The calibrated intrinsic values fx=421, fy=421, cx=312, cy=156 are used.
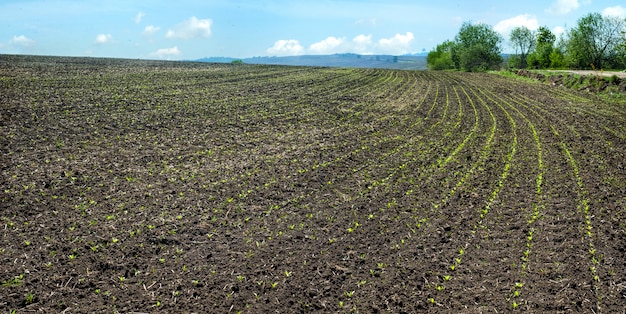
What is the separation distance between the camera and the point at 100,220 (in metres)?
9.42

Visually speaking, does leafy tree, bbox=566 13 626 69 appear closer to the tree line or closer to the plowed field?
the tree line

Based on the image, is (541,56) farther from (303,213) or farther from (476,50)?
(303,213)

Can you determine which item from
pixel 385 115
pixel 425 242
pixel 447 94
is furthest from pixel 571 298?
pixel 447 94

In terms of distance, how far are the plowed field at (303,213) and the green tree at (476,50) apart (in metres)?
68.0

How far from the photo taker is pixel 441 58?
107 meters

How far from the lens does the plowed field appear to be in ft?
23.3

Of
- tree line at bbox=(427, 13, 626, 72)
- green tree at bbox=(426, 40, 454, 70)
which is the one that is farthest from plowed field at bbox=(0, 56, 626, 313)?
green tree at bbox=(426, 40, 454, 70)

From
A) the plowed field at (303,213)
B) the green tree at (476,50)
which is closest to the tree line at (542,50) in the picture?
the green tree at (476,50)

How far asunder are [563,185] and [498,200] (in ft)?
8.10

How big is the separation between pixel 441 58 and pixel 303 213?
10526 centimetres

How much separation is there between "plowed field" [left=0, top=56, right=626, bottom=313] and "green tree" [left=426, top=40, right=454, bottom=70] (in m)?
86.9

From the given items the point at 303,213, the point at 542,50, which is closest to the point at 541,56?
the point at 542,50

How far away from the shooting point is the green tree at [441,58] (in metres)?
102

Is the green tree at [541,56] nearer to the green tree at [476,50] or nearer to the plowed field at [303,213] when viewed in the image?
the green tree at [476,50]
